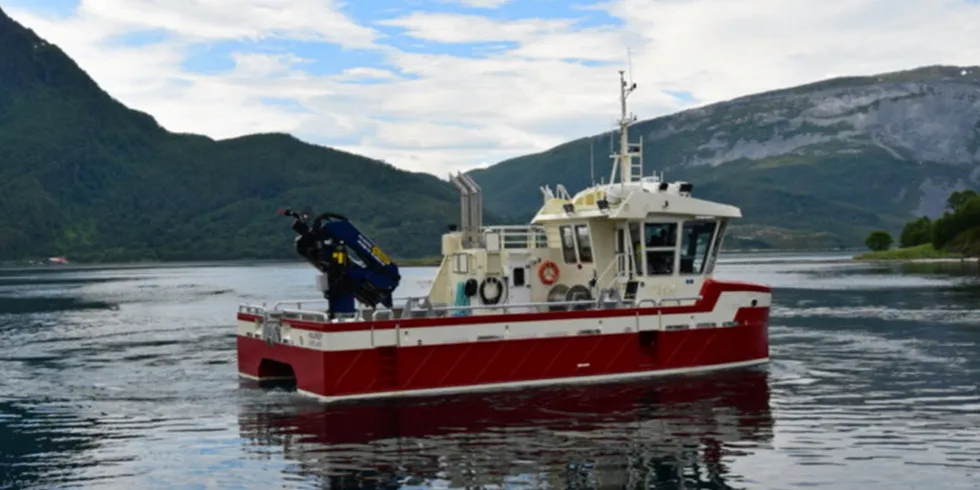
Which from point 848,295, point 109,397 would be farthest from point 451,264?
point 848,295

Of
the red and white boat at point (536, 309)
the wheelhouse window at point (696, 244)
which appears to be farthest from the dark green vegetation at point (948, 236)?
the red and white boat at point (536, 309)

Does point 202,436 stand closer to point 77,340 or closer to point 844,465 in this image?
point 844,465

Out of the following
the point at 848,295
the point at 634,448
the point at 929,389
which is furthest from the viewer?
the point at 848,295

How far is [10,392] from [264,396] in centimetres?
795

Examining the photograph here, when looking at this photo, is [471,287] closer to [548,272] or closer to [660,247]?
[548,272]

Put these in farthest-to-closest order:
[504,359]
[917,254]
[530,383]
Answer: [917,254], [530,383], [504,359]

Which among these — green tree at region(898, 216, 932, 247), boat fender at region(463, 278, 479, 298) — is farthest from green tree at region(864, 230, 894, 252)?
boat fender at region(463, 278, 479, 298)

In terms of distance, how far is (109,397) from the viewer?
27406 mm

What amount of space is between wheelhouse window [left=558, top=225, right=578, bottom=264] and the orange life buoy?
0.51 meters

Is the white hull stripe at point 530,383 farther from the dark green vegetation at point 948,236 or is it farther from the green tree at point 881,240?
the green tree at point 881,240

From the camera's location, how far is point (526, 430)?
21.2 metres

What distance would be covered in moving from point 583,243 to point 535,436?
9724 millimetres

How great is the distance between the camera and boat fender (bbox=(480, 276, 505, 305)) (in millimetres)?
28609

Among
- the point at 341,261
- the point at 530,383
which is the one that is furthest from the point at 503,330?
the point at 341,261
